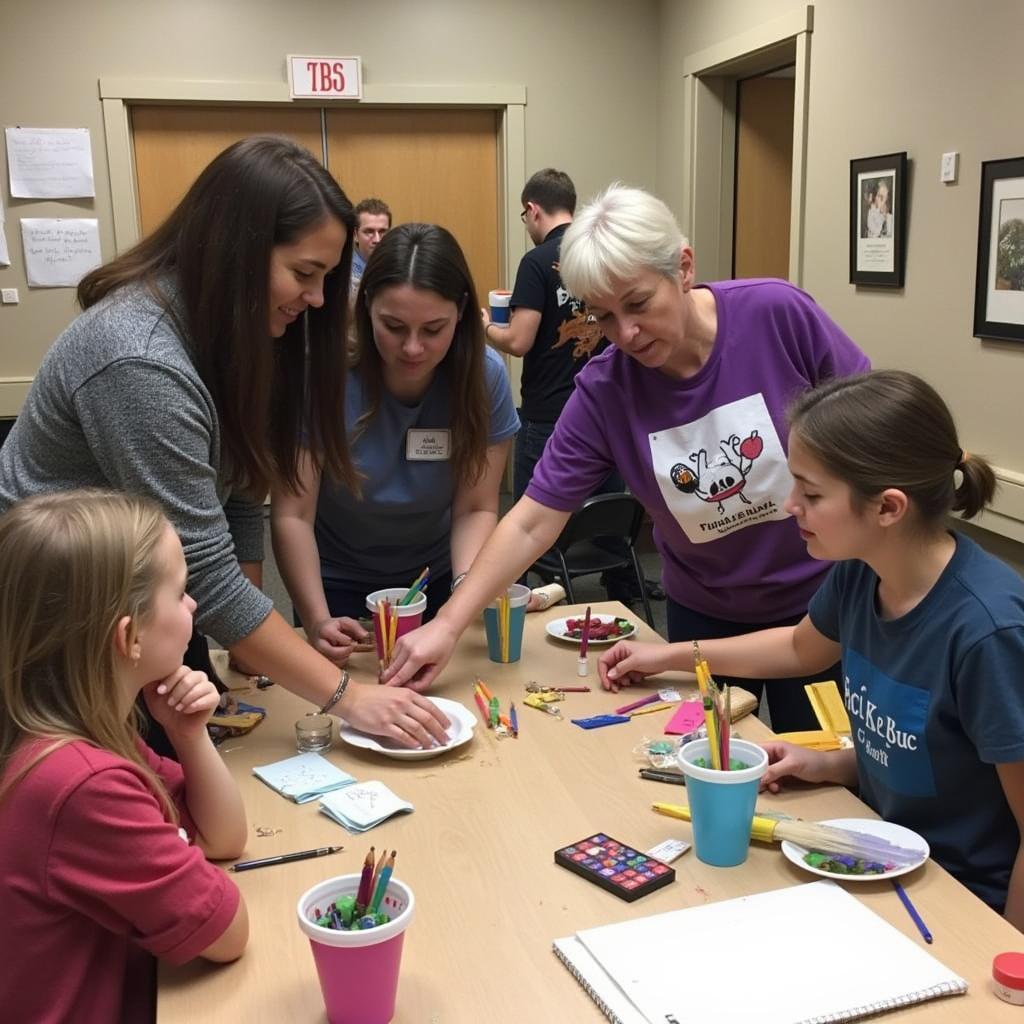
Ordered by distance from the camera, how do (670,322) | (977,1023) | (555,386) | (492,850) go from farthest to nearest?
(555,386)
(670,322)
(492,850)
(977,1023)

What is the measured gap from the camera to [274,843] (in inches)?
47.7

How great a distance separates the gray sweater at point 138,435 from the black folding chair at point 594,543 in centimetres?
187

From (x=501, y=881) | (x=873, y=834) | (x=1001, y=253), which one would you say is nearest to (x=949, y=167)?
(x=1001, y=253)

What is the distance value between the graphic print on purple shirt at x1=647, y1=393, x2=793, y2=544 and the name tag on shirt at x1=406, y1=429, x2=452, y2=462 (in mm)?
455

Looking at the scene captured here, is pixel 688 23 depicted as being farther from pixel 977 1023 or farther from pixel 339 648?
pixel 977 1023

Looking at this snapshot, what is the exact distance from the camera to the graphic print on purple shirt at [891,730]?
1.23 metres

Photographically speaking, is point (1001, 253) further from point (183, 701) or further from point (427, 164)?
point (427, 164)

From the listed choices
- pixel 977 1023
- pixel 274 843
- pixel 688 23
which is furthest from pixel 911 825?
pixel 688 23

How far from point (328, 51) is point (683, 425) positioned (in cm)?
442

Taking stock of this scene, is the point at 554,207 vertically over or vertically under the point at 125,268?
over

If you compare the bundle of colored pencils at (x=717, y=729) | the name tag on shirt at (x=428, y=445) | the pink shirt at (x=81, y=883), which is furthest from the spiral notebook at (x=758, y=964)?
the name tag on shirt at (x=428, y=445)

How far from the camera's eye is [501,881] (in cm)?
112

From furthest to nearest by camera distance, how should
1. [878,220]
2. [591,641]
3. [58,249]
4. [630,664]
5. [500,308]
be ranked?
[58,249], [500,308], [878,220], [591,641], [630,664]

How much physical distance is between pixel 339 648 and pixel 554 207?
2823 millimetres
